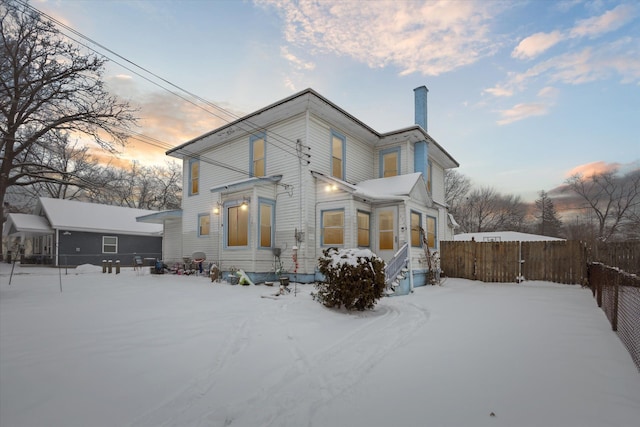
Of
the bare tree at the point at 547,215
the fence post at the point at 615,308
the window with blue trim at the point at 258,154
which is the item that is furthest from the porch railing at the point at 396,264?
the bare tree at the point at 547,215

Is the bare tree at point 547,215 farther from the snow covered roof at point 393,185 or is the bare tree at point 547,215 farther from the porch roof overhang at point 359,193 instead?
the porch roof overhang at point 359,193

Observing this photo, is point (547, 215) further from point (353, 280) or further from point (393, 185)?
point (353, 280)

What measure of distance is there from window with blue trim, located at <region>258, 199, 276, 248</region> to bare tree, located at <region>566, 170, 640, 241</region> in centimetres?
4222

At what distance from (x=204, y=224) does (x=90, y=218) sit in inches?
607

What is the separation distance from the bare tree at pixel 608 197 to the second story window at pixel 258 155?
42473mm

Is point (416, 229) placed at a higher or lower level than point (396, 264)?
higher

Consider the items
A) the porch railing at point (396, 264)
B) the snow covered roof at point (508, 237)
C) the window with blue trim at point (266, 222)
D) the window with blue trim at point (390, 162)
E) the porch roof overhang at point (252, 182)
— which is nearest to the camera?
the porch railing at point (396, 264)

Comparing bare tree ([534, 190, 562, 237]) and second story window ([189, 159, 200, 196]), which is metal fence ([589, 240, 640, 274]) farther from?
bare tree ([534, 190, 562, 237])

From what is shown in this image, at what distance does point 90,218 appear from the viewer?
84.1 feet

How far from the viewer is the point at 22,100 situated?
16531 millimetres

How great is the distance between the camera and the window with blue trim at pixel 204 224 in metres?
16.8

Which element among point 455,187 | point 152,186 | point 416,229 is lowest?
point 416,229

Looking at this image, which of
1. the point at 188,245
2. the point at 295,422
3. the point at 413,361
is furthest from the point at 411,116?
the point at 295,422

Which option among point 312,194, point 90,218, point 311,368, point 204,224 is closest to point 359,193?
point 312,194
